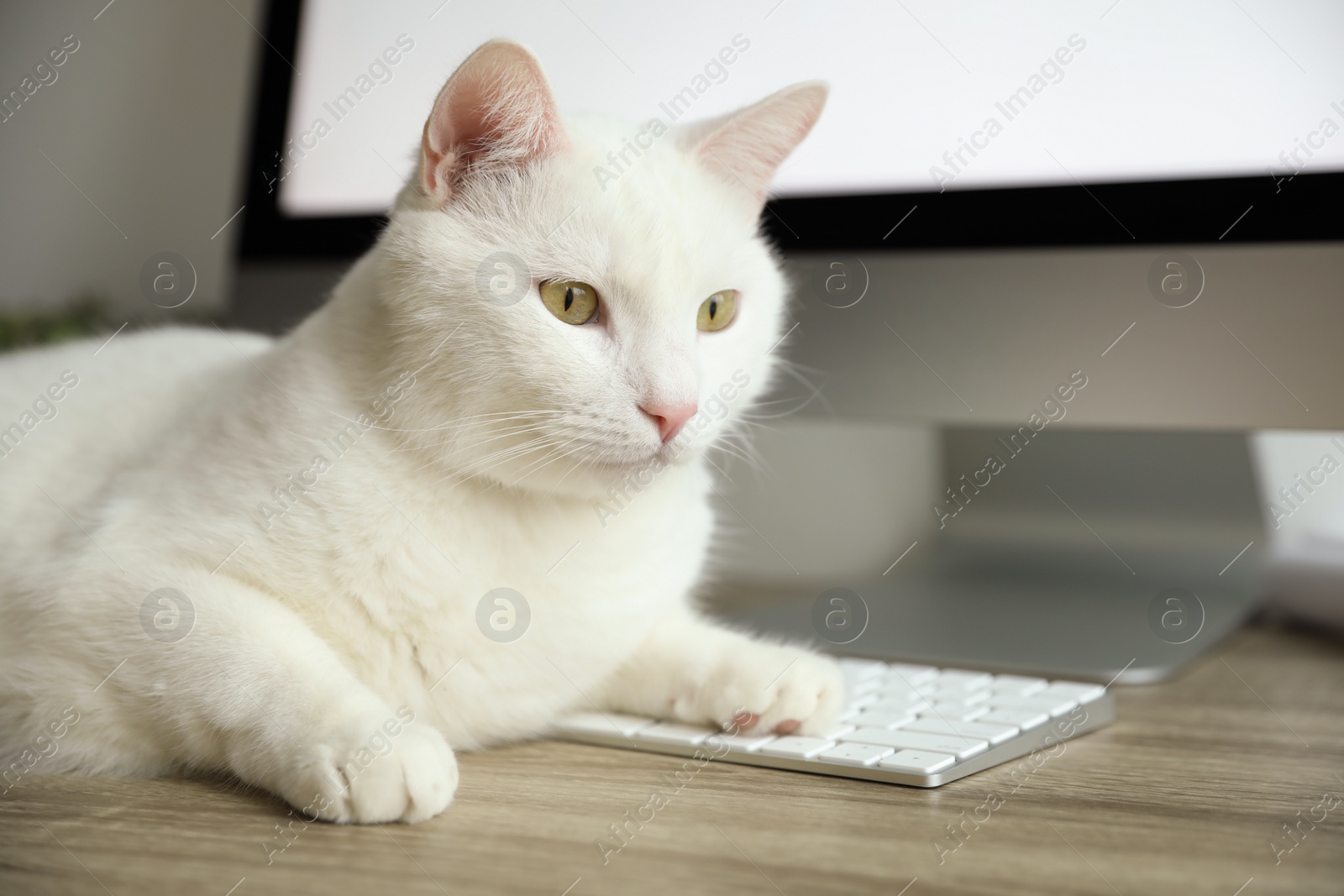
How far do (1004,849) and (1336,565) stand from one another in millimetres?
1040

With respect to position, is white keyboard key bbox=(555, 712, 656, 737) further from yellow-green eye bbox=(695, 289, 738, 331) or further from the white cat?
yellow-green eye bbox=(695, 289, 738, 331)

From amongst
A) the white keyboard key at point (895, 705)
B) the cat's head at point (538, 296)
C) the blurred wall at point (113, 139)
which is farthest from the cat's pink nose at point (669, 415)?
the blurred wall at point (113, 139)

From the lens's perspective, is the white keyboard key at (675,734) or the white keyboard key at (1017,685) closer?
the white keyboard key at (675,734)

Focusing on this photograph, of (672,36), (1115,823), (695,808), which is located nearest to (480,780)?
(695,808)

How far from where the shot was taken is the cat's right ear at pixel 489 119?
0.86m

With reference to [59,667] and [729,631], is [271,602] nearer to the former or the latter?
[59,667]

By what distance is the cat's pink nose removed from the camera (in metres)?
0.87

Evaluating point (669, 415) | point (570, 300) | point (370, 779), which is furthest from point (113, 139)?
point (370, 779)

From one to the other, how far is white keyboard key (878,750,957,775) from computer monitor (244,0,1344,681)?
343 millimetres

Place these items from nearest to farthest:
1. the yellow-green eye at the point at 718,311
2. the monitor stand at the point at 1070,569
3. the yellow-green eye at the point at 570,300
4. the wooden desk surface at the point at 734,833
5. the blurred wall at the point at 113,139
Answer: the wooden desk surface at the point at 734,833 → the yellow-green eye at the point at 570,300 → the yellow-green eye at the point at 718,311 → the monitor stand at the point at 1070,569 → the blurred wall at the point at 113,139

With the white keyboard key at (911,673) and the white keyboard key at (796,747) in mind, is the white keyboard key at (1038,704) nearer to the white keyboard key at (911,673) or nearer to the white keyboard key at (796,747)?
the white keyboard key at (911,673)


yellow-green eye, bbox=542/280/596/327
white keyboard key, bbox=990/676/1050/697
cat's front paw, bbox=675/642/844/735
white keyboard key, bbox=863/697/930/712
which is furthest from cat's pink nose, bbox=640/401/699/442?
white keyboard key, bbox=990/676/1050/697

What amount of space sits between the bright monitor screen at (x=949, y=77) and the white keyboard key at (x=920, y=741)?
2.23 ft

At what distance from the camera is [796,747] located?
2.85 ft
